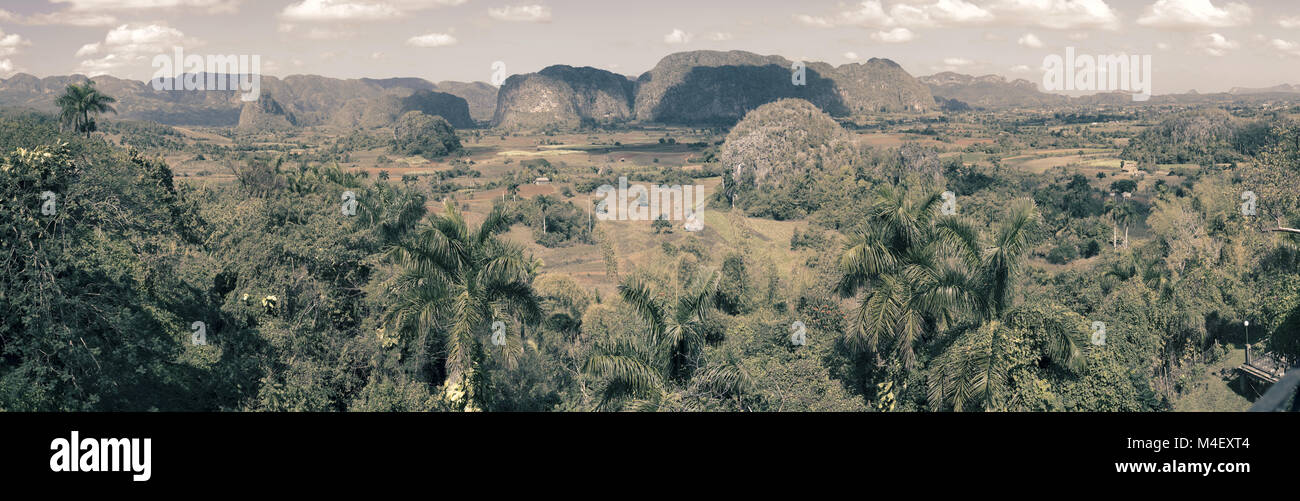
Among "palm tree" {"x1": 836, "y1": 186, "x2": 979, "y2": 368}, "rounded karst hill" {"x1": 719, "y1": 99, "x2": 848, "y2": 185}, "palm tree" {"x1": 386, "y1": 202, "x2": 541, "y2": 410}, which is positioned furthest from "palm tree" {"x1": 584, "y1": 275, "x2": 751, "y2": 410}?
"rounded karst hill" {"x1": 719, "y1": 99, "x2": 848, "y2": 185}

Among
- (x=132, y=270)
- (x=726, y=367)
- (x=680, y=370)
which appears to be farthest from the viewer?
(x=132, y=270)

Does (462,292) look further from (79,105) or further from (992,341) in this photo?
(79,105)

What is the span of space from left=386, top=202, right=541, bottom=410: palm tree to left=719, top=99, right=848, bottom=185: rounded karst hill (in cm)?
7337

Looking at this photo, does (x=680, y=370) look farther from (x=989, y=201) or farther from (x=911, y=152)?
(x=911, y=152)

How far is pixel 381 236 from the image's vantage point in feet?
74.1

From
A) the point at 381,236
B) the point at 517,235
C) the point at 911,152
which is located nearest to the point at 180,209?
the point at 381,236

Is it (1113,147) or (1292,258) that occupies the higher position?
(1113,147)

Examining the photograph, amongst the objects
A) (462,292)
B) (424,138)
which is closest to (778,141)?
(462,292)

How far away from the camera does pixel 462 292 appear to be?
48.2 feet

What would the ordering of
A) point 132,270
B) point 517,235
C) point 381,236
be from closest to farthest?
point 132,270, point 381,236, point 517,235

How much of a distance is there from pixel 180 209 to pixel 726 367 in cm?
2705

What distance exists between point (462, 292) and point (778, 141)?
78766mm

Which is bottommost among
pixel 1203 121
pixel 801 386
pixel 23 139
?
pixel 801 386

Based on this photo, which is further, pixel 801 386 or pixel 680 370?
pixel 801 386
